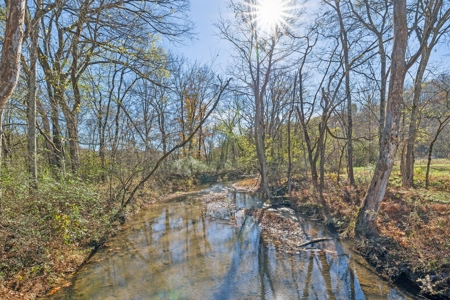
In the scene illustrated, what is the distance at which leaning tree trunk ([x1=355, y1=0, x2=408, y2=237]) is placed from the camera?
6504 mm

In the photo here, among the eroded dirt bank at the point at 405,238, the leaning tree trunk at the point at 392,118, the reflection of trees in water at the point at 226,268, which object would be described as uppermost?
the leaning tree trunk at the point at 392,118

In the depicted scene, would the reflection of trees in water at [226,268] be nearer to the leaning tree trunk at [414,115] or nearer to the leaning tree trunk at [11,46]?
the leaning tree trunk at [11,46]

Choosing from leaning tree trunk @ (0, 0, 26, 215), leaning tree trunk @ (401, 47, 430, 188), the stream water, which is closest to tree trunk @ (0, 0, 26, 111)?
leaning tree trunk @ (0, 0, 26, 215)

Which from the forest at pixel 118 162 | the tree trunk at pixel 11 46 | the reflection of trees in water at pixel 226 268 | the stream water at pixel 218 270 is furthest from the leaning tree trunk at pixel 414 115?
the tree trunk at pixel 11 46

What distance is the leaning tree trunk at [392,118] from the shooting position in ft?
21.3

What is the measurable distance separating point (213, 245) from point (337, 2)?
11.8m

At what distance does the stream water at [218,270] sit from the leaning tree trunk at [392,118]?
1.47 meters

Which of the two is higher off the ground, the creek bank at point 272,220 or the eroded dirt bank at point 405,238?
the eroded dirt bank at point 405,238

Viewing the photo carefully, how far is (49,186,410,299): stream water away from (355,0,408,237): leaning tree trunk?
1473mm

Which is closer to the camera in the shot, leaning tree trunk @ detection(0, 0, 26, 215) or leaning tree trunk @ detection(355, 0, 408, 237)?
leaning tree trunk @ detection(0, 0, 26, 215)

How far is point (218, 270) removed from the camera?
616 cm

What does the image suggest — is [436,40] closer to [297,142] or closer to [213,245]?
[297,142]

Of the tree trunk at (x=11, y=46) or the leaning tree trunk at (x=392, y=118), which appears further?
the leaning tree trunk at (x=392, y=118)

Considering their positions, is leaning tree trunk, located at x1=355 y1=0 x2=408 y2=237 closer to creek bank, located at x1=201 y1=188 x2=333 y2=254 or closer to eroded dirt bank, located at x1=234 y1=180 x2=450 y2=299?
eroded dirt bank, located at x1=234 y1=180 x2=450 y2=299
